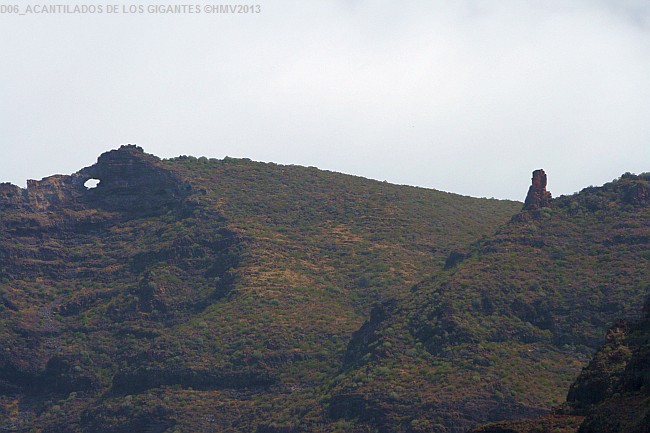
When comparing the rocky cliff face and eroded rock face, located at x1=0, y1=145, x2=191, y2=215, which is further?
eroded rock face, located at x1=0, y1=145, x2=191, y2=215

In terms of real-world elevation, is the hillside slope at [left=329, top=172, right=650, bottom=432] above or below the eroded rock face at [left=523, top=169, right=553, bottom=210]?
below

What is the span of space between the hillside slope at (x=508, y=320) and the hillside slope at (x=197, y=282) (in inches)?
207

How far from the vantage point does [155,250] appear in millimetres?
148750

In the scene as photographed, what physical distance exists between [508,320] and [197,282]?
42131 mm

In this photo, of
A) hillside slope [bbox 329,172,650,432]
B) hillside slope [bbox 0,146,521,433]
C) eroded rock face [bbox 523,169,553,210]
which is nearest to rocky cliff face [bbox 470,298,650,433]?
hillside slope [bbox 329,172,650,432]

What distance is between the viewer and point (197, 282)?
143 metres

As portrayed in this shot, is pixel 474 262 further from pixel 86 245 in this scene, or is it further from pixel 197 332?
pixel 86 245

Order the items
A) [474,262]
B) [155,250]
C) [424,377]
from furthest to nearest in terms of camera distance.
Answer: [155,250], [474,262], [424,377]

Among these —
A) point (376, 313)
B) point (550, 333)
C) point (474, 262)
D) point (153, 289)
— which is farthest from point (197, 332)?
point (550, 333)

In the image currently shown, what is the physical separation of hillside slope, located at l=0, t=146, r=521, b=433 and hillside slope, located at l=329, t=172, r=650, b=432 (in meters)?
5.25

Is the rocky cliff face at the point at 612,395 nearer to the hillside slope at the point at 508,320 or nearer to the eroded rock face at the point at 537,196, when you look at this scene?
the hillside slope at the point at 508,320

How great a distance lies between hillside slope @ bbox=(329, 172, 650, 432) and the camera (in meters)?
102

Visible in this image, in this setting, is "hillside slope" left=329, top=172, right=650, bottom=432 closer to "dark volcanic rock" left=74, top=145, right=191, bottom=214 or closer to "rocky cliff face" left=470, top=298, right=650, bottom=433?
"rocky cliff face" left=470, top=298, right=650, bottom=433

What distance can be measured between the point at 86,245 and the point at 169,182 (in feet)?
43.7
